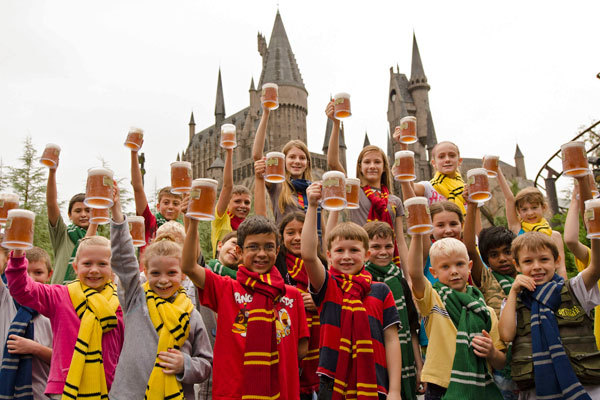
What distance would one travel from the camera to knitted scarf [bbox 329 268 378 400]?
9.63 feet

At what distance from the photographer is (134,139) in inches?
158

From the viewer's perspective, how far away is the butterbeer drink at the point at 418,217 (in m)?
2.96

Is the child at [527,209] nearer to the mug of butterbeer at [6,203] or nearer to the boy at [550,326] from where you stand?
the boy at [550,326]

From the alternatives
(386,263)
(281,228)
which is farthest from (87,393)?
(386,263)

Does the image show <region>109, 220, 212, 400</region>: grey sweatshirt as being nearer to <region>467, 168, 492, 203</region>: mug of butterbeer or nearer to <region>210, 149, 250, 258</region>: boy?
<region>210, 149, 250, 258</region>: boy

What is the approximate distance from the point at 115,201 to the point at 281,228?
1.23 metres

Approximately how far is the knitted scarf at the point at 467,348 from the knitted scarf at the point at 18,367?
282 cm

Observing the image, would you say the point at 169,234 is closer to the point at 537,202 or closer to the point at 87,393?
the point at 87,393

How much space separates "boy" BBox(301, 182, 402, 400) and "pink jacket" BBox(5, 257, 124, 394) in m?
1.38

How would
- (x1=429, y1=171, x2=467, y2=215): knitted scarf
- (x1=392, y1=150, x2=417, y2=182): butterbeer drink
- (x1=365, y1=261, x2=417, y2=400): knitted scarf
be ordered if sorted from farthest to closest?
(x1=429, y1=171, x2=467, y2=215): knitted scarf
(x1=392, y1=150, x2=417, y2=182): butterbeer drink
(x1=365, y1=261, x2=417, y2=400): knitted scarf

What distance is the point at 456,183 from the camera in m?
4.89

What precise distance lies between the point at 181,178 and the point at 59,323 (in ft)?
4.16

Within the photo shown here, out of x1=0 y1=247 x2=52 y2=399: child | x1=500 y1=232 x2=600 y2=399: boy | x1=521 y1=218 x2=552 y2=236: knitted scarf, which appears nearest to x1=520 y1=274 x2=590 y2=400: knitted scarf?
x1=500 y1=232 x2=600 y2=399: boy

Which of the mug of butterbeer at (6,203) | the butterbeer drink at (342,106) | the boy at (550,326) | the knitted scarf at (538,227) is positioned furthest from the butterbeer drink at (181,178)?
the knitted scarf at (538,227)
